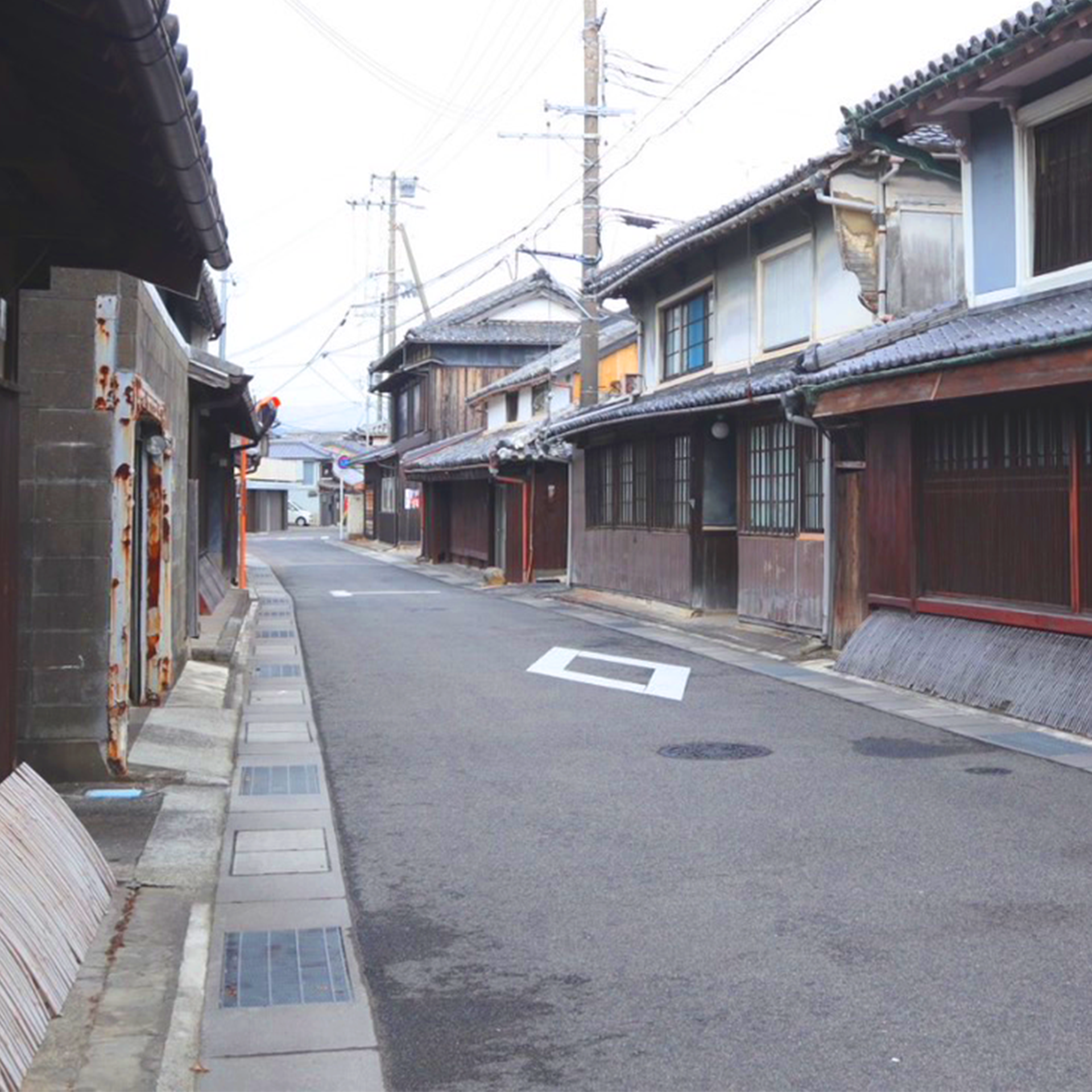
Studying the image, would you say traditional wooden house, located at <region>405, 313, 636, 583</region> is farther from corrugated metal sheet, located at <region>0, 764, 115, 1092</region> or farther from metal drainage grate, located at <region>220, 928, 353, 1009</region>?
corrugated metal sheet, located at <region>0, 764, 115, 1092</region>

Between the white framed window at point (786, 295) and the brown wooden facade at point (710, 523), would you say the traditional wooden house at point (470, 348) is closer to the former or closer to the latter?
the brown wooden facade at point (710, 523)

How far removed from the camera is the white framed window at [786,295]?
19047mm

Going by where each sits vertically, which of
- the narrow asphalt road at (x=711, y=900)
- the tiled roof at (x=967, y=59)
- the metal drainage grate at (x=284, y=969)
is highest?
the tiled roof at (x=967, y=59)

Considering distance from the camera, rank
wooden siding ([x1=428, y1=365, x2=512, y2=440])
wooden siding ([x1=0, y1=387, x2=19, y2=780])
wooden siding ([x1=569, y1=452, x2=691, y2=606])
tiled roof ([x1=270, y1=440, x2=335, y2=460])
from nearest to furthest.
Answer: wooden siding ([x1=0, y1=387, x2=19, y2=780]) < wooden siding ([x1=569, y1=452, x2=691, y2=606]) < wooden siding ([x1=428, y1=365, x2=512, y2=440]) < tiled roof ([x1=270, y1=440, x2=335, y2=460])

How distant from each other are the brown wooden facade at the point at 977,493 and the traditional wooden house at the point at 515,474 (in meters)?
15.3

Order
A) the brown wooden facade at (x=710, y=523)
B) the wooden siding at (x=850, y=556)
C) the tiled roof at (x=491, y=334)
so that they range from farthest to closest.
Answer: the tiled roof at (x=491, y=334) < the brown wooden facade at (x=710, y=523) < the wooden siding at (x=850, y=556)

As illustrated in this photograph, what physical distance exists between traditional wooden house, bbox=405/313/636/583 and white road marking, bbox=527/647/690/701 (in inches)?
504

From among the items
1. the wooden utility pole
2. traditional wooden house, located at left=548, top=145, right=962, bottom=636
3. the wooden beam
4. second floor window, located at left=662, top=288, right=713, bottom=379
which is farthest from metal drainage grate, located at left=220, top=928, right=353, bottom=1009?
the wooden utility pole

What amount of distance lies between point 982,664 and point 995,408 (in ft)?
7.93

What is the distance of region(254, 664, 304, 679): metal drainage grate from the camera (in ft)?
51.4

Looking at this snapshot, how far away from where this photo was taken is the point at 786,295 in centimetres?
1975

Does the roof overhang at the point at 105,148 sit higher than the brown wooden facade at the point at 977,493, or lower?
higher

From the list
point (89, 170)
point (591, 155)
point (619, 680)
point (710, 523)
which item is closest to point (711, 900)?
point (89, 170)

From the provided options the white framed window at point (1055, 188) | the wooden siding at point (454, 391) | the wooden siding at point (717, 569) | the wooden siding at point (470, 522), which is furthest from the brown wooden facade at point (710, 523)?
the wooden siding at point (454, 391)
